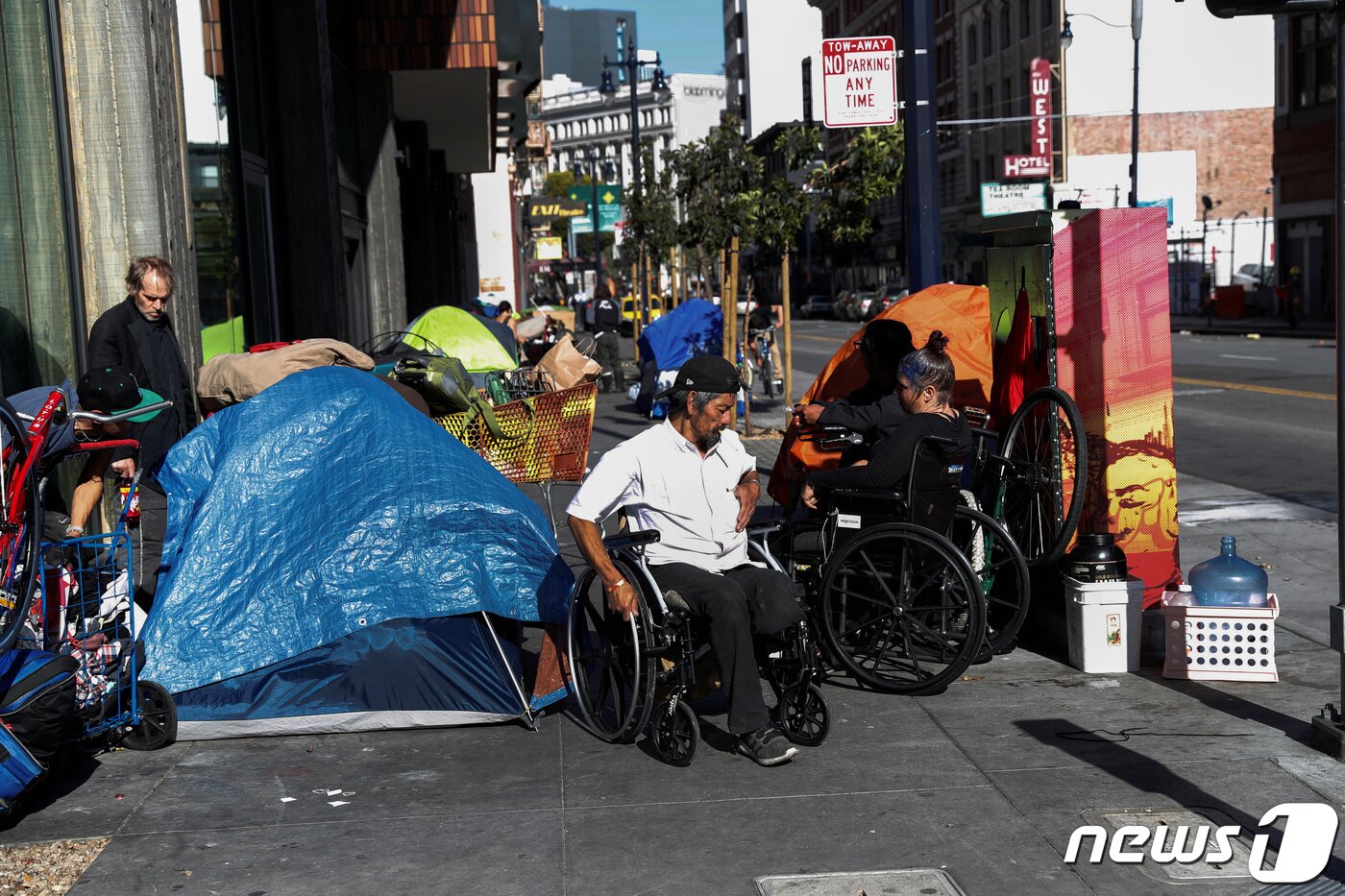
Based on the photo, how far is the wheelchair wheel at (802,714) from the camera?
5695mm

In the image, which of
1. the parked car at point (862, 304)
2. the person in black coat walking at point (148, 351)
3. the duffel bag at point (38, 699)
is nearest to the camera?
the duffel bag at point (38, 699)

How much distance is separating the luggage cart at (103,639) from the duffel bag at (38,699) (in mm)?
286

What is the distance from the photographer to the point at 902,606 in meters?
6.42

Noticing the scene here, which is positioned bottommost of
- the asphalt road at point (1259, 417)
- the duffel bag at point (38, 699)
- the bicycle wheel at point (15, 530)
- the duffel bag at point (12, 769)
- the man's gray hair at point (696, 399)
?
the asphalt road at point (1259, 417)

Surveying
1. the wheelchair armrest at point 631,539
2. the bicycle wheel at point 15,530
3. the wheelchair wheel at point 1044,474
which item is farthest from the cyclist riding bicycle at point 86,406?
the wheelchair wheel at point 1044,474

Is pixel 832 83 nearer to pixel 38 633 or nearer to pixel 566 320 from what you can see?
pixel 38 633

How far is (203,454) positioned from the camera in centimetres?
635

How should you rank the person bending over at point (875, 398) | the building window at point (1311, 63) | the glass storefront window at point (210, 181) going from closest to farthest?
1. the person bending over at point (875, 398)
2. the glass storefront window at point (210, 181)
3. the building window at point (1311, 63)

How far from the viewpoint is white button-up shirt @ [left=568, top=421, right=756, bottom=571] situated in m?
5.79

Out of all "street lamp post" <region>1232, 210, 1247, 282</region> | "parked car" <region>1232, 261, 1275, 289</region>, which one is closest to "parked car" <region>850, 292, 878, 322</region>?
"street lamp post" <region>1232, 210, 1247, 282</region>

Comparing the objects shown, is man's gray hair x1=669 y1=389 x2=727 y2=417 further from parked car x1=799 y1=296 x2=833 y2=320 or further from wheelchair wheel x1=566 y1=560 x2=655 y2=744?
parked car x1=799 y1=296 x2=833 y2=320

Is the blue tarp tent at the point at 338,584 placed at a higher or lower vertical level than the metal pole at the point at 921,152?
A: lower

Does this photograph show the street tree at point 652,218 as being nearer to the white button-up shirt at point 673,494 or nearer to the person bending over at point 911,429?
the person bending over at point 911,429

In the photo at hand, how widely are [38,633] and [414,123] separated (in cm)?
2027
